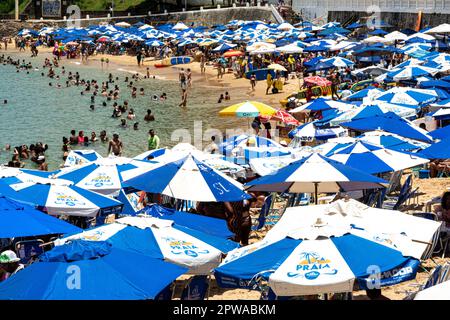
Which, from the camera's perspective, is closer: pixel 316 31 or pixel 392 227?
pixel 392 227

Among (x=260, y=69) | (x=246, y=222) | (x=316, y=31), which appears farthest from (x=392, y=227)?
(x=316, y=31)

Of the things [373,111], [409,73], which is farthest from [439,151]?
[409,73]

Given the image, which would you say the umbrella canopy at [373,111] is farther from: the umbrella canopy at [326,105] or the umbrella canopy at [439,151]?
the umbrella canopy at [439,151]

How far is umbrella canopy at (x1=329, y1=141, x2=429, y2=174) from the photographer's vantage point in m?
13.0

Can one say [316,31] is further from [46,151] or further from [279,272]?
[279,272]

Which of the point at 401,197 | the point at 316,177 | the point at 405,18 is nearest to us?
the point at 316,177

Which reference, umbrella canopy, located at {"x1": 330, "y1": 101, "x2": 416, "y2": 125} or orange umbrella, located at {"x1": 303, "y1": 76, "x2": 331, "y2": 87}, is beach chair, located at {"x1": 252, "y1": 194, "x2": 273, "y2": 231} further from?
orange umbrella, located at {"x1": 303, "y1": 76, "x2": 331, "y2": 87}

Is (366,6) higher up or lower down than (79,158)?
higher up

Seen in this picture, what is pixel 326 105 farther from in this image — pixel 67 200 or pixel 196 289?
pixel 196 289

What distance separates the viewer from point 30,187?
12336 mm

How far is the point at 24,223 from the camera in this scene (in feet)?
32.3

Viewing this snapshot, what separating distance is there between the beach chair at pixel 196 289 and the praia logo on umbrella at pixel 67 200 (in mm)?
3813

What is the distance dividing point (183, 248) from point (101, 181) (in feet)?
18.0
